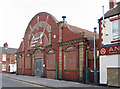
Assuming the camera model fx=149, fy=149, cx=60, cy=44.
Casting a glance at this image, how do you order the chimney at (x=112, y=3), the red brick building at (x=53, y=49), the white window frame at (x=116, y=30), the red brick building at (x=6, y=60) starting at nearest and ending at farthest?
the white window frame at (x=116, y=30) → the chimney at (x=112, y=3) → the red brick building at (x=53, y=49) → the red brick building at (x=6, y=60)

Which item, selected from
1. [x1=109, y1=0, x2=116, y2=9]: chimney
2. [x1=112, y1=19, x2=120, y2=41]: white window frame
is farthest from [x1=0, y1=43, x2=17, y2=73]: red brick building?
[x1=112, y1=19, x2=120, y2=41]: white window frame

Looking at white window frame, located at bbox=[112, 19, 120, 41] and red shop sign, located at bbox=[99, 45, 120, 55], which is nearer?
red shop sign, located at bbox=[99, 45, 120, 55]

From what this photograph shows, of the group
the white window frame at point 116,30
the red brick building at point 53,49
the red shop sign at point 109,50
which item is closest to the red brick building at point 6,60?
the red brick building at point 53,49

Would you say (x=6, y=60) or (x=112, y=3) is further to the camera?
(x=6, y=60)

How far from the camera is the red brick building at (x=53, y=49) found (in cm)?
1662

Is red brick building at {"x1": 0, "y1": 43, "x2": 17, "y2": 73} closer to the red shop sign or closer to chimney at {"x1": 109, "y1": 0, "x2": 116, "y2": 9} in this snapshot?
the red shop sign

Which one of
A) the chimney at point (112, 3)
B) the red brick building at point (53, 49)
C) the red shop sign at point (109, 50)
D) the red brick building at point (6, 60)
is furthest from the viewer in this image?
the red brick building at point (6, 60)

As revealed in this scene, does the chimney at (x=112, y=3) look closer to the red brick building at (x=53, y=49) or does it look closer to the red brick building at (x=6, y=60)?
the red brick building at (x=53, y=49)

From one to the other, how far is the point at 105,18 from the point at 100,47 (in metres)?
2.83

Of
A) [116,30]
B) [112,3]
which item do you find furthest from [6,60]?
[116,30]

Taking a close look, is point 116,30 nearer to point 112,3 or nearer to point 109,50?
point 109,50

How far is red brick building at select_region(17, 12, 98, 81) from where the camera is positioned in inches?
655

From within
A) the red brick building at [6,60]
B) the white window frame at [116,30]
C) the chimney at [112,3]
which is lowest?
the red brick building at [6,60]

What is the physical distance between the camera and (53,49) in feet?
68.5
